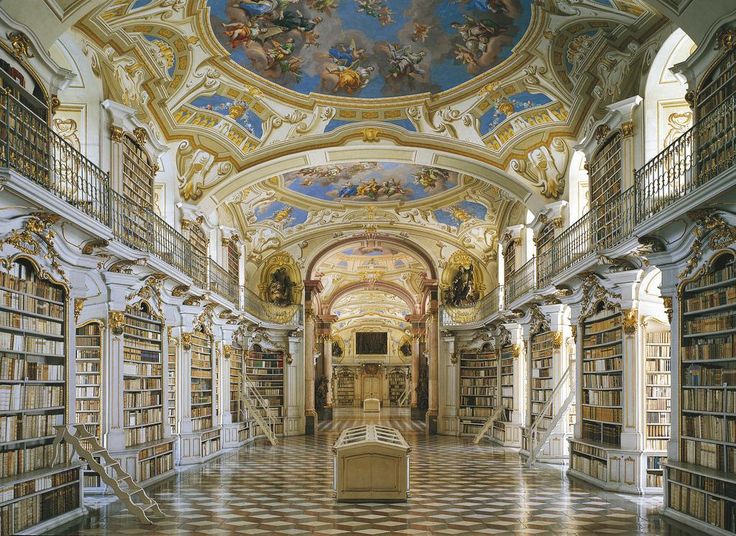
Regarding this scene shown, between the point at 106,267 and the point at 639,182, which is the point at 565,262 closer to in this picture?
the point at 639,182

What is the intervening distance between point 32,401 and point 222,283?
10838 mm

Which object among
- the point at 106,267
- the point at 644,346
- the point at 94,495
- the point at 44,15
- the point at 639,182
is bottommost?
the point at 94,495

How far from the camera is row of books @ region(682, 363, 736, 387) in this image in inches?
337

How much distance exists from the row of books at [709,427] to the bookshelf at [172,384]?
9445 millimetres

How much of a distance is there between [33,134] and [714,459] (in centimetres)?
826

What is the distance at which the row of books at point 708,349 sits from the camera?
8.62 metres

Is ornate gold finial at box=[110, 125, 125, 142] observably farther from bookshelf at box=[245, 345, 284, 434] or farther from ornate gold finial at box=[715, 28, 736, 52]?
bookshelf at box=[245, 345, 284, 434]

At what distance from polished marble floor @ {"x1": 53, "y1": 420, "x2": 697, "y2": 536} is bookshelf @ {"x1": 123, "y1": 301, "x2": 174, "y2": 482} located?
1.59ft

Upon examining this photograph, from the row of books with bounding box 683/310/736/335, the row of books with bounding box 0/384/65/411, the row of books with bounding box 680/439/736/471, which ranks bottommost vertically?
the row of books with bounding box 680/439/736/471

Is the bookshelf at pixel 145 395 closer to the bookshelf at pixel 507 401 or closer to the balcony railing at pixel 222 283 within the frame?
the balcony railing at pixel 222 283

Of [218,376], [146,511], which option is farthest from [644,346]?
[218,376]

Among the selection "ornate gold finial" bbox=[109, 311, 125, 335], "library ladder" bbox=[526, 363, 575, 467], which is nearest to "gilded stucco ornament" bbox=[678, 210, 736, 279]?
Answer: "library ladder" bbox=[526, 363, 575, 467]

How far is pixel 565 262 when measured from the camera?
1507 cm

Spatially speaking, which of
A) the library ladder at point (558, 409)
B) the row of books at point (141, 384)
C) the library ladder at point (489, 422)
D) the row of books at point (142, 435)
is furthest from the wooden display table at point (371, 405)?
the row of books at point (141, 384)
